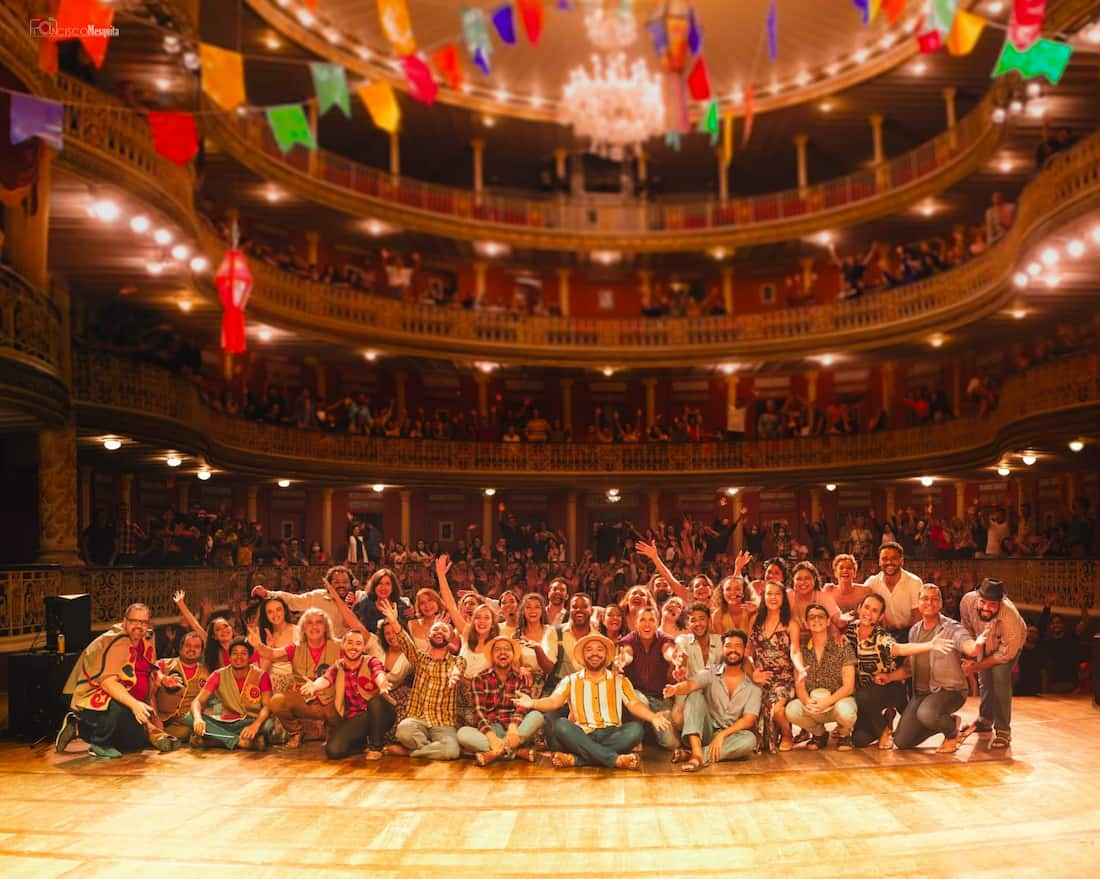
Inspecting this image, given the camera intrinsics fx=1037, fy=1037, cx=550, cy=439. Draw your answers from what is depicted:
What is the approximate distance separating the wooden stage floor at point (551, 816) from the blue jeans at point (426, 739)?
194 mm

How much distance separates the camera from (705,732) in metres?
10.2

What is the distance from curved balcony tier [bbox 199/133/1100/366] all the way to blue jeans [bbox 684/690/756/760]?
47.9 ft

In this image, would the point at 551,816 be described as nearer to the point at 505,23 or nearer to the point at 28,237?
the point at 28,237

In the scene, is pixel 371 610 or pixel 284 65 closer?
pixel 371 610

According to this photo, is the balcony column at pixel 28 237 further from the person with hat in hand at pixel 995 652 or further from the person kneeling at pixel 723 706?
the person with hat in hand at pixel 995 652

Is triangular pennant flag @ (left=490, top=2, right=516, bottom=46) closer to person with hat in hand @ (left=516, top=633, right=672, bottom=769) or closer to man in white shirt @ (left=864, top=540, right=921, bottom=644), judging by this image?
man in white shirt @ (left=864, top=540, right=921, bottom=644)

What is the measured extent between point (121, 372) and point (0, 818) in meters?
9.52

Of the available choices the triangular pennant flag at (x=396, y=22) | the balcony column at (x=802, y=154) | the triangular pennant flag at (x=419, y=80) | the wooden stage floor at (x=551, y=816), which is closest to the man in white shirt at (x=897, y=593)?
the wooden stage floor at (x=551, y=816)

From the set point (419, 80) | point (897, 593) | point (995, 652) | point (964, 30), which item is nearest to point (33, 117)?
point (419, 80)

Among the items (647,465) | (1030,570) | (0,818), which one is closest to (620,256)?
(647,465)

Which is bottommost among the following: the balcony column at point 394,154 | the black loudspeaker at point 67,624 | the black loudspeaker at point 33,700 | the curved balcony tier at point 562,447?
the black loudspeaker at point 33,700

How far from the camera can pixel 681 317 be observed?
30.6 metres

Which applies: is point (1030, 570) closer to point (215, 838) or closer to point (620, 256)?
point (215, 838)

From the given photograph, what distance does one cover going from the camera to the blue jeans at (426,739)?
10.4 metres
